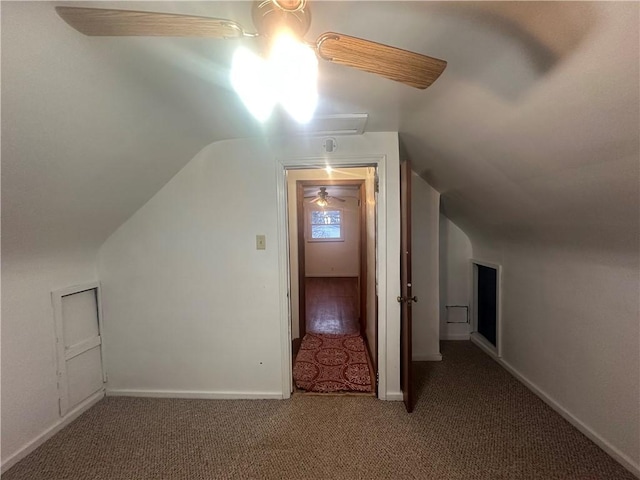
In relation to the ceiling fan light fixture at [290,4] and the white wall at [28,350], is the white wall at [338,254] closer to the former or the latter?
the white wall at [28,350]

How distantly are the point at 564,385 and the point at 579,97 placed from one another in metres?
1.95

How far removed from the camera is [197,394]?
87.6 inches

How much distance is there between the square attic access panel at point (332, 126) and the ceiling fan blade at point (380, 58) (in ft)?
2.92

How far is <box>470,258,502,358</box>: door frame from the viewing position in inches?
104

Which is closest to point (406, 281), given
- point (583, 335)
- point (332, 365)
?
point (583, 335)

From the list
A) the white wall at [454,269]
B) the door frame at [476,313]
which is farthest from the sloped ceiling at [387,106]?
the white wall at [454,269]

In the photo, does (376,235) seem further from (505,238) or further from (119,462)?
(119,462)

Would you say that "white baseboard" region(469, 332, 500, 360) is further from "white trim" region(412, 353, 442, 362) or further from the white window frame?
the white window frame

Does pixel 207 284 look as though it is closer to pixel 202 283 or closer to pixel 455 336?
pixel 202 283

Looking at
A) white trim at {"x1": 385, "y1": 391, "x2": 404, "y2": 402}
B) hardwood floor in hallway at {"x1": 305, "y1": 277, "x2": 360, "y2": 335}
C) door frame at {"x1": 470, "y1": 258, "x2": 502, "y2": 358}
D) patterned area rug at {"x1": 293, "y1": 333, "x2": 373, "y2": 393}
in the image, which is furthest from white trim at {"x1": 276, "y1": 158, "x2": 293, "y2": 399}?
door frame at {"x1": 470, "y1": 258, "x2": 502, "y2": 358}

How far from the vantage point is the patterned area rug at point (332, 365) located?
233cm

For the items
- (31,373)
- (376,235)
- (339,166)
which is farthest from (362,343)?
(31,373)

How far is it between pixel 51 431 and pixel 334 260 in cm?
624

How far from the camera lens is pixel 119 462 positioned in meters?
1.62
